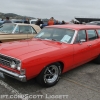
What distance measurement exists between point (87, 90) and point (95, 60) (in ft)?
8.39

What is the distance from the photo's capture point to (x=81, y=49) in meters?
5.01

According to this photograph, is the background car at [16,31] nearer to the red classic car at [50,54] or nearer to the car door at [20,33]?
the car door at [20,33]

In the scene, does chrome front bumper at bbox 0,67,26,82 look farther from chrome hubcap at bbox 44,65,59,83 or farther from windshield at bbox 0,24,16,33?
windshield at bbox 0,24,16,33

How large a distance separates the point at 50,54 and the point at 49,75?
1.88 feet

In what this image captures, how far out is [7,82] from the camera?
4.35m

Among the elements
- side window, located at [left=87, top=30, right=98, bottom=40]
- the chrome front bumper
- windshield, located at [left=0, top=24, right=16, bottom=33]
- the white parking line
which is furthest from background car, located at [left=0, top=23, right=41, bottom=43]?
the chrome front bumper

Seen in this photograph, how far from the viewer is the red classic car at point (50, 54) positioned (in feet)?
12.1

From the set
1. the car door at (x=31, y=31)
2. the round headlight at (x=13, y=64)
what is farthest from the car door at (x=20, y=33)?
the round headlight at (x=13, y=64)

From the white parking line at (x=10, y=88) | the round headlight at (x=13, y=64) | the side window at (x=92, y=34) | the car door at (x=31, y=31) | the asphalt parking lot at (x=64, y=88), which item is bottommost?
the asphalt parking lot at (x=64, y=88)

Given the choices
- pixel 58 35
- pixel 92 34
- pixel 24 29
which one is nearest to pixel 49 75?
pixel 58 35

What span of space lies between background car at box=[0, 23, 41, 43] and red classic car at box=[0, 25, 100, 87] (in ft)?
8.55

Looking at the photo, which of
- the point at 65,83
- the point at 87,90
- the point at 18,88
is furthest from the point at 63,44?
the point at 18,88

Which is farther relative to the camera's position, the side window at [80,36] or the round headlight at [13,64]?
the side window at [80,36]

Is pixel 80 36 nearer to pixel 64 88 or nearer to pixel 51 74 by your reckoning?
pixel 51 74
